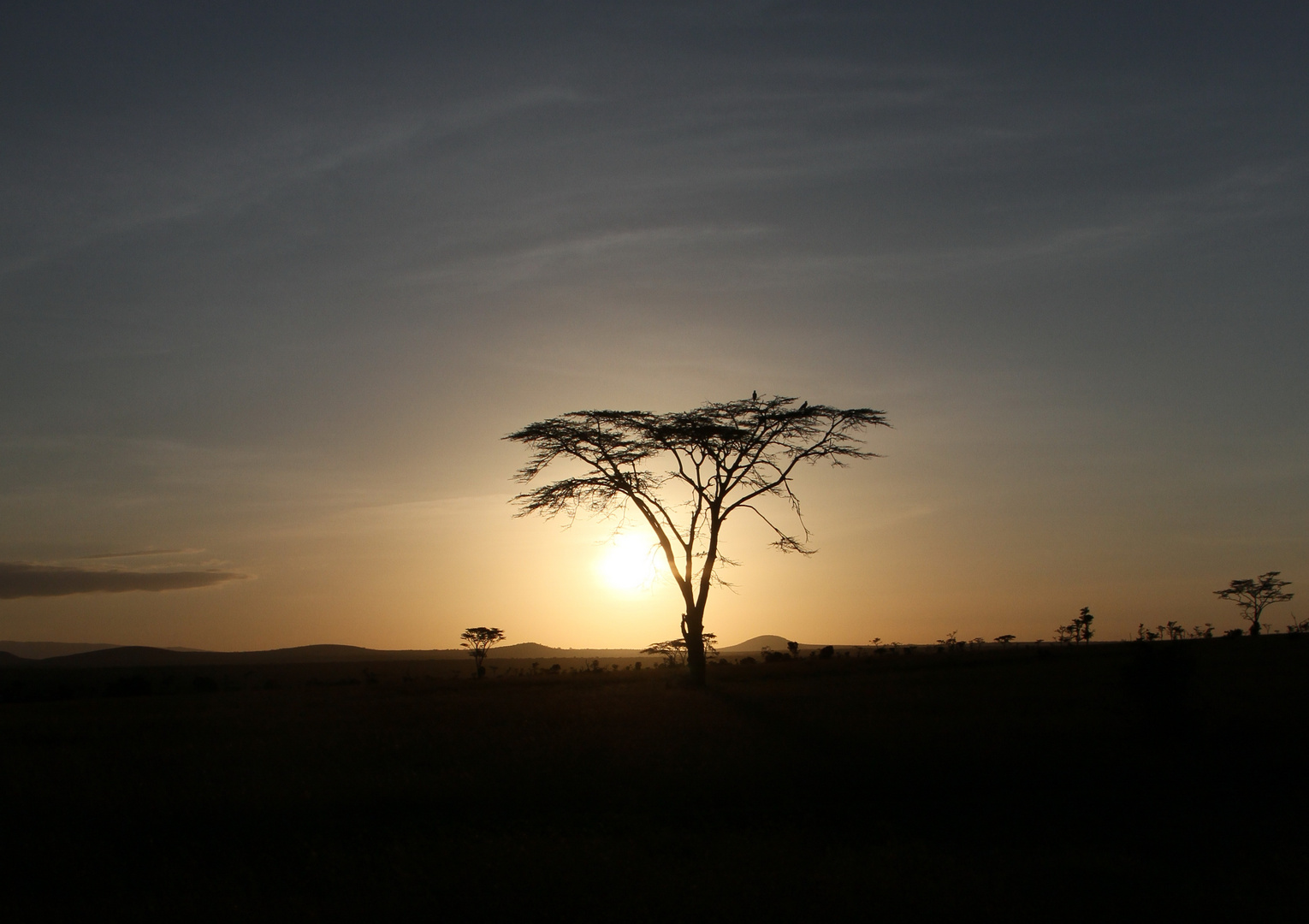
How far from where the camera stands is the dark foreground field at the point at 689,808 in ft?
27.5

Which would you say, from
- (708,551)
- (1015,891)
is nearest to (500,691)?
(708,551)

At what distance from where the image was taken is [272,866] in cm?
977

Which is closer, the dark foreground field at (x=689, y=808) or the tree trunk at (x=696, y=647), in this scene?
the dark foreground field at (x=689, y=808)

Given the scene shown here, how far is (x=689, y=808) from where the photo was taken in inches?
486

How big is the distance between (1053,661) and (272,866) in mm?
35169

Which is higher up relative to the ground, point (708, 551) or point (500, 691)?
point (708, 551)

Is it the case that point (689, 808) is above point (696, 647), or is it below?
below

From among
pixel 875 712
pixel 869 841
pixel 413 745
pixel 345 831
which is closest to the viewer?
pixel 869 841

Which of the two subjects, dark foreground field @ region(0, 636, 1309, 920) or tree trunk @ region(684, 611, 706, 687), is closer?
dark foreground field @ region(0, 636, 1309, 920)

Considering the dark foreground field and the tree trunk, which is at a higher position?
the tree trunk

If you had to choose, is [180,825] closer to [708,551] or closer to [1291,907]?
[1291,907]

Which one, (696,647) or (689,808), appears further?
(696,647)

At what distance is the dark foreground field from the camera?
27.5ft

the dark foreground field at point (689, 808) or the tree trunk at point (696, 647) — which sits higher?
the tree trunk at point (696, 647)
